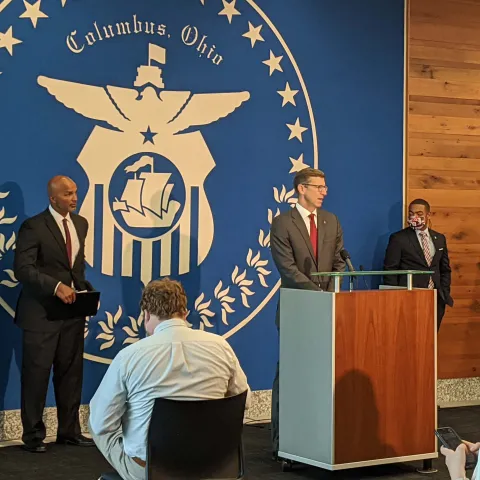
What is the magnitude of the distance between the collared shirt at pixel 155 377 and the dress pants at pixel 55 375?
223 centimetres

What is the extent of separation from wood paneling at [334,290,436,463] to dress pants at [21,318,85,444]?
73.8 inches

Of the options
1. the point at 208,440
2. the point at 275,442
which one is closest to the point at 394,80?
the point at 275,442

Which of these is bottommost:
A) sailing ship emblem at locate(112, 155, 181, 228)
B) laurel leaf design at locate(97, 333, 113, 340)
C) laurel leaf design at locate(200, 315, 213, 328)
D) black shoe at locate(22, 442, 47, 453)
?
black shoe at locate(22, 442, 47, 453)

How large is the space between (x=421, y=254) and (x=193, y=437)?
4068 mm

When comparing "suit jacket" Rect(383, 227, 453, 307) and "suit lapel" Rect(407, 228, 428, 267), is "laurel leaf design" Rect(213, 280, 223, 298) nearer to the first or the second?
"suit jacket" Rect(383, 227, 453, 307)

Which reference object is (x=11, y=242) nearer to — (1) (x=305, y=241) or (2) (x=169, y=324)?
(1) (x=305, y=241)

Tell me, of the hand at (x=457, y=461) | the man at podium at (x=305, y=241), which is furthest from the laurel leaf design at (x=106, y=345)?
the hand at (x=457, y=461)

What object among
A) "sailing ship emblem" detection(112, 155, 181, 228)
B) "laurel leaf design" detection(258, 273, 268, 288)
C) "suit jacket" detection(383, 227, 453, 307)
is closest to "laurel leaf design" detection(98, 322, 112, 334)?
"sailing ship emblem" detection(112, 155, 181, 228)

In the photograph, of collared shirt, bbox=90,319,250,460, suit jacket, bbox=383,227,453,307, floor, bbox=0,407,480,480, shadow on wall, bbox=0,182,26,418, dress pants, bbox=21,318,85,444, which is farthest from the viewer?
suit jacket, bbox=383,227,453,307

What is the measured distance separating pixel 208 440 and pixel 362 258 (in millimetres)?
3932

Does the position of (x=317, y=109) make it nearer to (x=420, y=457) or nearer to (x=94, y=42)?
(x=94, y=42)

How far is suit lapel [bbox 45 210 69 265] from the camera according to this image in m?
5.58

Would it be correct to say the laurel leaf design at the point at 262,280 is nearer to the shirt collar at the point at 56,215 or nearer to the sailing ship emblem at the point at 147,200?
the sailing ship emblem at the point at 147,200

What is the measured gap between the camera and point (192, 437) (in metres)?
3.15
